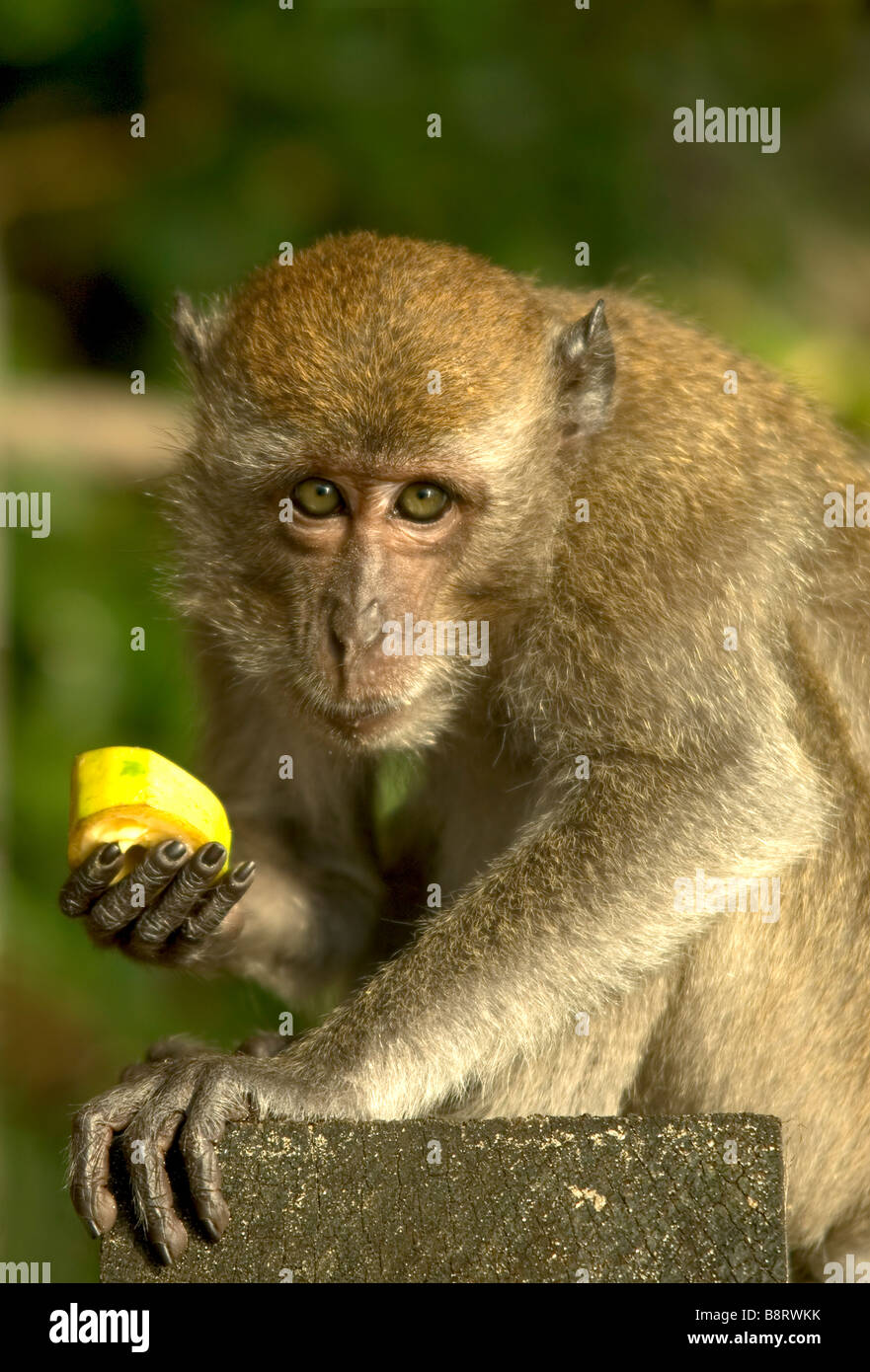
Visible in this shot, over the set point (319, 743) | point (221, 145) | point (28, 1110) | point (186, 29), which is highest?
point (186, 29)

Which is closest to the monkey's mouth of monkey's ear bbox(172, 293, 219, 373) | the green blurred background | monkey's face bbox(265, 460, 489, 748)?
monkey's face bbox(265, 460, 489, 748)

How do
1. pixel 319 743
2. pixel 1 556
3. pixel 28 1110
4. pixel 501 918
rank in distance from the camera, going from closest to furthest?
pixel 501 918
pixel 319 743
pixel 1 556
pixel 28 1110

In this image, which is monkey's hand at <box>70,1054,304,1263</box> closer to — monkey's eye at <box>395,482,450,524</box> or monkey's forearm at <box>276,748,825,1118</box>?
monkey's forearm at <box>276,748,825,1118</box>

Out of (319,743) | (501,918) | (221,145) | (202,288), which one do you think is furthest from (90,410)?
(501,918)

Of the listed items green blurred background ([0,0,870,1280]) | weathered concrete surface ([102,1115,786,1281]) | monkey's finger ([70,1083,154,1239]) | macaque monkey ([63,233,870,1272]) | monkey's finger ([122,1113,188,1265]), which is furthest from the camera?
green blurred background ([0,0,870,1280])

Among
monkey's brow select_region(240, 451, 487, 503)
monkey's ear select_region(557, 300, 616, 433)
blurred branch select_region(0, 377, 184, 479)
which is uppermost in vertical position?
blurred branch select_region(0, 377, 184, 479)

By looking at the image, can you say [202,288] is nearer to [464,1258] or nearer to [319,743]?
[319,743]

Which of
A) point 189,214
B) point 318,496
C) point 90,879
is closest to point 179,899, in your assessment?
point 90,879

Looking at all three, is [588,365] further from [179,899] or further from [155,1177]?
[155,1177]
